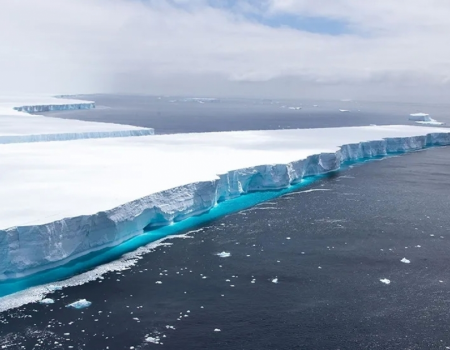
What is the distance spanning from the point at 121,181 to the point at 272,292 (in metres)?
5.80

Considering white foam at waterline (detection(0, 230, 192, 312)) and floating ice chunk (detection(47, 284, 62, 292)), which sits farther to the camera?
floating ice chunk (detection(47, 284, 62, 292))

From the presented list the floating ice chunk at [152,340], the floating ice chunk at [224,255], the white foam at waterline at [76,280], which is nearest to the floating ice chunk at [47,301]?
the white foam at waterline at [76,280]

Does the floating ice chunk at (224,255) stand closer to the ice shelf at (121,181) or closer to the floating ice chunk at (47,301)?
the ice shelf at (121,181)

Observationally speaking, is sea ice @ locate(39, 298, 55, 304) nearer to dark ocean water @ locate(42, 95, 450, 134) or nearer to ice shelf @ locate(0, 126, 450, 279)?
ice shelf @ locate(0, 126, 450, 279)

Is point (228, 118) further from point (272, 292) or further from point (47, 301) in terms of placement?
point (47, 301)

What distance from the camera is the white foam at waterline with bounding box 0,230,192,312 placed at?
8.55 meters

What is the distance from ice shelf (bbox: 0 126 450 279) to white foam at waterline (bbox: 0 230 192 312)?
527 mm

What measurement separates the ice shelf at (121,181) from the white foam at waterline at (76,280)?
1.73 feet

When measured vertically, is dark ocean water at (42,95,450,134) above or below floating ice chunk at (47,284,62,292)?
above

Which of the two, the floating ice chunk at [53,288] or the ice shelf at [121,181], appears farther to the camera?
the ice shelf at [121,181]

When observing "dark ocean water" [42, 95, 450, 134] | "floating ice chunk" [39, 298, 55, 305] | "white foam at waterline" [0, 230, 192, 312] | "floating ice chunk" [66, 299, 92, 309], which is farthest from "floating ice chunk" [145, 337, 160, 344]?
"dark ocean water" [42, 95, 450, 134]

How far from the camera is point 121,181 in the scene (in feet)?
43.4

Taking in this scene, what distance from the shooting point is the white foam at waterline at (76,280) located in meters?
8.55

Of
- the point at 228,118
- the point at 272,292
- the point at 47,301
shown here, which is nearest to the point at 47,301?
the point at 47,301
